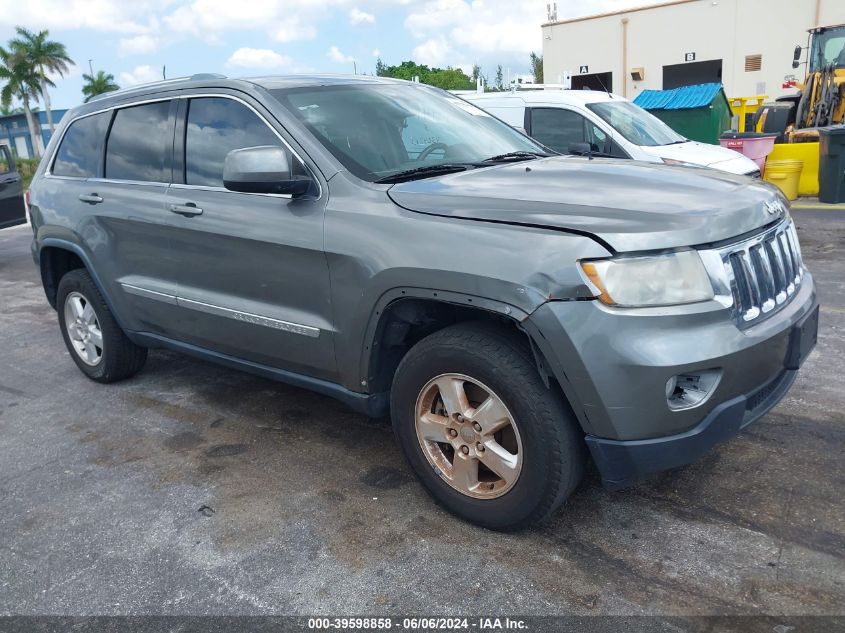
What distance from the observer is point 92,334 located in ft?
16.6

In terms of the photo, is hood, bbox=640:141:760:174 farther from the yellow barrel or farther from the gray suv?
the gray suv

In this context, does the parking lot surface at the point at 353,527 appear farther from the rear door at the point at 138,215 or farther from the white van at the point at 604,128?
the white van at the point at 604,128

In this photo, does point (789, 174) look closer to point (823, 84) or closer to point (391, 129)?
point (823, 84)

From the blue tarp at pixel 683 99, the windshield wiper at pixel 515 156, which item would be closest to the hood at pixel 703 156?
the blue tarp at pixel 683 99

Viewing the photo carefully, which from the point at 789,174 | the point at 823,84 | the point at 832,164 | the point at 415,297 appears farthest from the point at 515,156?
the point at 823,84

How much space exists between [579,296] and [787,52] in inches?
1499

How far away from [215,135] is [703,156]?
7.29m

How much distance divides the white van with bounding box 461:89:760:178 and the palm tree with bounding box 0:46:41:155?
56.5 metres

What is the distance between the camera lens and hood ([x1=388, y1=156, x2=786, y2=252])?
2625 millimetres

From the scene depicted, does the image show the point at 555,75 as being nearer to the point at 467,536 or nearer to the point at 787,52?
the point at 787,52

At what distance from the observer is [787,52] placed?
34.8 meters

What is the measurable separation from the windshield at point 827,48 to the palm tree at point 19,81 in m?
55.6

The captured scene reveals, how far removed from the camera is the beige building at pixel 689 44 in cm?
3494

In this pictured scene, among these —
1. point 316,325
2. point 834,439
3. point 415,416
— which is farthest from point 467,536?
point 834,439
